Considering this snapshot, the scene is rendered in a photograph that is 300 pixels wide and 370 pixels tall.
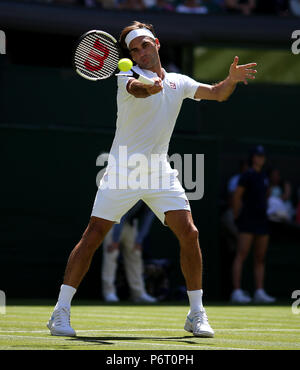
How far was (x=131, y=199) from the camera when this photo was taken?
6.81 meters

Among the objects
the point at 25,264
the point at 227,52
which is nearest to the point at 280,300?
the point at 25,264

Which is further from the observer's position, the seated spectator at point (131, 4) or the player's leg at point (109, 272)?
the seated spectator at point (131, 4)

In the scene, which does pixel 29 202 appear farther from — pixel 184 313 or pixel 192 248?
pixel 192 248

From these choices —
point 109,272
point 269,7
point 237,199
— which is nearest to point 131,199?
point 109,272

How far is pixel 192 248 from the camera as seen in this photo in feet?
22.4

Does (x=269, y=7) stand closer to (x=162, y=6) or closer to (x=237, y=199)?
(x=162, y=6)

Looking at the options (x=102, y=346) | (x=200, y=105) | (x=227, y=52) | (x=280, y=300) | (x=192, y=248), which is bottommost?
(x=280, y=300)

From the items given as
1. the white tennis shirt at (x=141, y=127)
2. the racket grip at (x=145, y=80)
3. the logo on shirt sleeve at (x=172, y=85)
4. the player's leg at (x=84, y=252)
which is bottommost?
the player's leg at (x=84, y=252)

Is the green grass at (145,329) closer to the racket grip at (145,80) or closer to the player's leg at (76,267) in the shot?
the player's leg at (76,267)

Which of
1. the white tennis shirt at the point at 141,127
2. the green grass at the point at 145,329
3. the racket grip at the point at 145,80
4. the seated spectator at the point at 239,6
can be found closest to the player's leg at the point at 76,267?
the green grass at the point at 145,329

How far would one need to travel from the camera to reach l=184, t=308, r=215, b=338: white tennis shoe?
665 centimetres

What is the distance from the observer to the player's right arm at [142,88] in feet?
20.5

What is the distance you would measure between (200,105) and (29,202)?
5074 millimetres

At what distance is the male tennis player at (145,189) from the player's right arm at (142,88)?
8.8 inches
